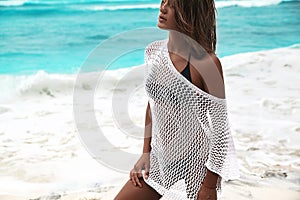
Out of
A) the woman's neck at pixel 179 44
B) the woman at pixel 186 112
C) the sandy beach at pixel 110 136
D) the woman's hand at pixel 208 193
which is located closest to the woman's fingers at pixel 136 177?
the woman at pixel 186 112

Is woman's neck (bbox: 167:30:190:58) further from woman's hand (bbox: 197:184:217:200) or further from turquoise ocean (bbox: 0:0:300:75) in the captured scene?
turquoise ocean (bbox: 0:0:300:75)

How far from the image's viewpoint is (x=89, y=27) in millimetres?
12648

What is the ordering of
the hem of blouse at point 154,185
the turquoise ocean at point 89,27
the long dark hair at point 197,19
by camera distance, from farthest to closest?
the turquoise ocean at point 89,27 → the hem of blouse at point 154,185 → the long dark hair at point 197,19

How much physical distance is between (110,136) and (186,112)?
2724 millimetres

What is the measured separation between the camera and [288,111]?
465 cm

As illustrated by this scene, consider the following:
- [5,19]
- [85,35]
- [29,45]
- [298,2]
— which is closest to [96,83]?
[29,45]

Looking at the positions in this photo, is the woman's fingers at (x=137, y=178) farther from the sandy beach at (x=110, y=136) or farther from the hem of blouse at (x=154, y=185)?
the sandy beach at (x=110, y=136)

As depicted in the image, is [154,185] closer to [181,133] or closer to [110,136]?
[181,133]

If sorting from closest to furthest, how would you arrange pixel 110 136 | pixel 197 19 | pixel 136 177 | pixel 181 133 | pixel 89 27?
pixel 197 19 < pixel 181 133 < pixel 136 177 < pixel 110 136 < pixel 89 27

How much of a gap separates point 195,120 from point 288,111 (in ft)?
11.1

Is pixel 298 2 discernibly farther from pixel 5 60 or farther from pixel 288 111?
pixel 288 111

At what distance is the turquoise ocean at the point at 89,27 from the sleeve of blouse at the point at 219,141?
6.62 metres

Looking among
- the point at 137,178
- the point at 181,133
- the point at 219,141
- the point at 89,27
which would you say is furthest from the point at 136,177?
the point at 89,27

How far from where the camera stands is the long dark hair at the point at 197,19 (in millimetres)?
1387
